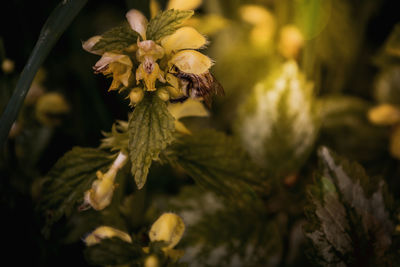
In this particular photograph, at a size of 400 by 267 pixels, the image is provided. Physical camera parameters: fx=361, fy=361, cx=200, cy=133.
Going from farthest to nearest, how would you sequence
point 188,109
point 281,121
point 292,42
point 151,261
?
point 292,42 → point 281,121 → point 188,109 → point 151,261

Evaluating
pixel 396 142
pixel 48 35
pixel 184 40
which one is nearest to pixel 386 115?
Result: pixel 396 142

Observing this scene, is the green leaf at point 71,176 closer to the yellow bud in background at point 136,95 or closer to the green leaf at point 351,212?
the yellow bud in background at point 136,95

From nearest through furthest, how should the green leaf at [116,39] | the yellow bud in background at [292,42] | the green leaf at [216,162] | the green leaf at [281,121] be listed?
the green leaf at [116,39] < the green leaf at [216,162] < the green leaf at [281,121] < the yellow bud in background at [292,42]

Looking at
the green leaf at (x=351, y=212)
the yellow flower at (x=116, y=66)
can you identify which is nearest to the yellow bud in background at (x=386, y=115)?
the green leaf at (x=351, y=212)

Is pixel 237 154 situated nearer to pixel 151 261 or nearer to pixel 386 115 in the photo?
pixel 151 261

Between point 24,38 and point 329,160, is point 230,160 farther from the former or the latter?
point 24,38

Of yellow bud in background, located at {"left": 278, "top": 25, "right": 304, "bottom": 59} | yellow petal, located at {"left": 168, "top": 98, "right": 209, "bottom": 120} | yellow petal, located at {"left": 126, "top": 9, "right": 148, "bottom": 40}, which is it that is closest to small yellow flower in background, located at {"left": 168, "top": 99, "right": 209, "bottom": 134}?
yellow petal, located at {"left": 168, "top": 98, "right": 209, "bottom": 120}

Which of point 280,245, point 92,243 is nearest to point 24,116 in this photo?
point 92,243
